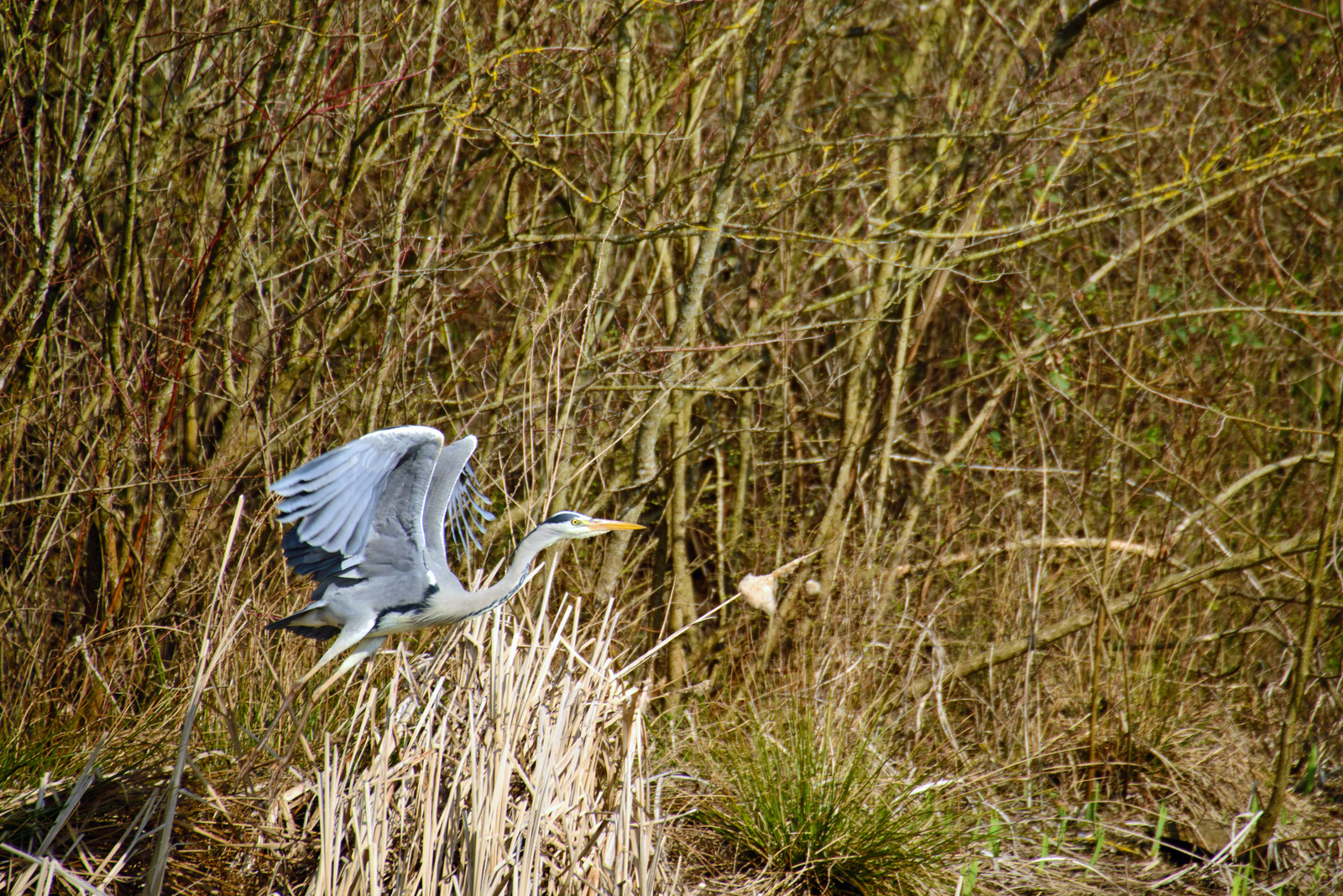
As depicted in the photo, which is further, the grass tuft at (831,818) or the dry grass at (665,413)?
the dry grass at (665,413)

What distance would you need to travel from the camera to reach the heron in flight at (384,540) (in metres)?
2.62

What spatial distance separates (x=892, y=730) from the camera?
4.08 meters

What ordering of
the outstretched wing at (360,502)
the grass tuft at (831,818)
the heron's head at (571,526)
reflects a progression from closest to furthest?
1. the outstretched wing at (360,502)
2. the heron's head at (571,526)
3. the grass tuft at (831,818)

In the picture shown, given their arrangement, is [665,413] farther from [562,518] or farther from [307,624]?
[307,624]

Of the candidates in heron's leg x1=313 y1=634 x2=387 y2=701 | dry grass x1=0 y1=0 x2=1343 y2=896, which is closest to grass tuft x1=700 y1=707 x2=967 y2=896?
dry grass x1=0 y1=0 x2=1343 y2=896

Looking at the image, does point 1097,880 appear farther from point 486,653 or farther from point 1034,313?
point 1034,313

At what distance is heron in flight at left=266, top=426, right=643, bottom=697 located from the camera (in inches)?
103

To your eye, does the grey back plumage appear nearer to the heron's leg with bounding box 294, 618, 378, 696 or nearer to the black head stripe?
the heron's leg with bounding box 294, 618, 378, 696

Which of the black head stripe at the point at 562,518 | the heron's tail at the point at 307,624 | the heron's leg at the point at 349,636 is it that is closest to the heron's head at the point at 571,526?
the black head stripe at the point at 562,518

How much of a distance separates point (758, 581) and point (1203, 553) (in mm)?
2611

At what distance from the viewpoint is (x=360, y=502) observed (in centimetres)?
268

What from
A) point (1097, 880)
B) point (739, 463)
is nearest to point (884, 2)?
point (739, 463)

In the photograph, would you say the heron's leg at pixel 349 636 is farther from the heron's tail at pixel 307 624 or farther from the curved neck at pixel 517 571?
the curved neck at pixel 517 571

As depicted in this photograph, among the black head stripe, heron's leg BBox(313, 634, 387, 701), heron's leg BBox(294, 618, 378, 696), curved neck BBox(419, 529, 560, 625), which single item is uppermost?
the black head stripe
